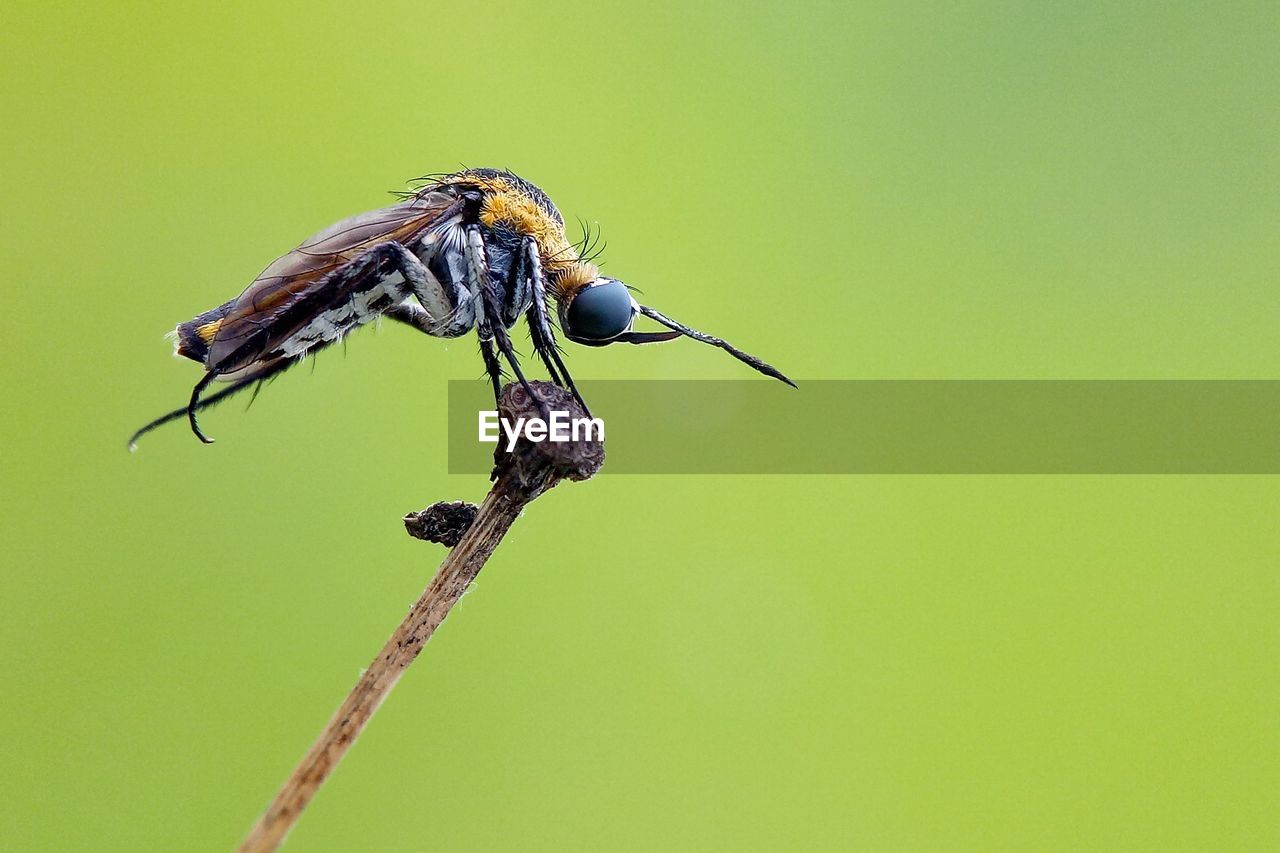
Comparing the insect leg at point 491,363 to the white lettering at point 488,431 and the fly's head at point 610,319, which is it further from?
the white lettering at point 488,431

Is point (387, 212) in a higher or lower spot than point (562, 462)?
higher

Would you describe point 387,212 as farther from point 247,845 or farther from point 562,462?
point 247,845

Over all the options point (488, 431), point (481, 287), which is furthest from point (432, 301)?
point (488, 431)

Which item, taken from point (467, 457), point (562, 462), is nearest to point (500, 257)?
point (467, 457)

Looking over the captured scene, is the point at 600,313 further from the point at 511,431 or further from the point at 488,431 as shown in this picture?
the point at 511,431

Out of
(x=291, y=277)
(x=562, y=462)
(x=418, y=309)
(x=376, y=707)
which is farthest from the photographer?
(x=418, y=309)
